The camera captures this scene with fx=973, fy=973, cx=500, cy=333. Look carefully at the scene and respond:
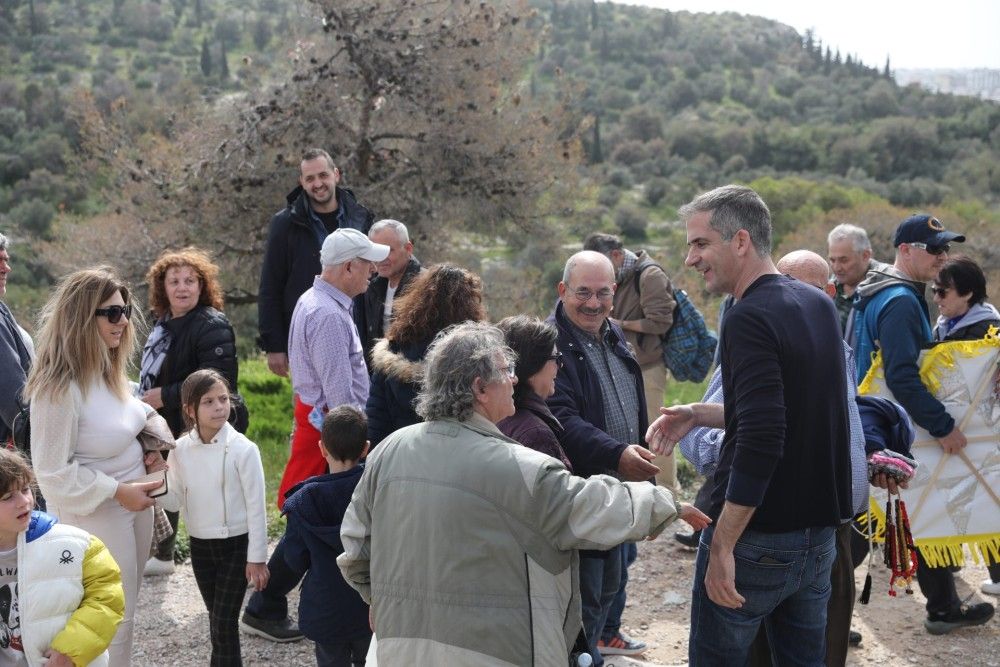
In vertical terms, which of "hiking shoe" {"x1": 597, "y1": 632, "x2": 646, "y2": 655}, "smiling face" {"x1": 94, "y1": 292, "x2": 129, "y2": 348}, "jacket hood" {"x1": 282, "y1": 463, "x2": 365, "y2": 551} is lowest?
"hiking shoe" {"x1": 597, "y1": 632, "x2": 646, "y2": 655}

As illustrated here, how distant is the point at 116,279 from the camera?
159 inches

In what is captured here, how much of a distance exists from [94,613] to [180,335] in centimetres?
212

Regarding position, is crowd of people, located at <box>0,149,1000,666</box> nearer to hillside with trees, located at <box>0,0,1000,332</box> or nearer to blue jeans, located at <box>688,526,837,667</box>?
blue jeans, located at <box>688,526,837,667</box>

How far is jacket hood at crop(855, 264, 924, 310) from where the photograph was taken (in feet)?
16.6

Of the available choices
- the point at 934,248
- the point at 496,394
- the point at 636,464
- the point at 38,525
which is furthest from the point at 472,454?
the point at 934,248

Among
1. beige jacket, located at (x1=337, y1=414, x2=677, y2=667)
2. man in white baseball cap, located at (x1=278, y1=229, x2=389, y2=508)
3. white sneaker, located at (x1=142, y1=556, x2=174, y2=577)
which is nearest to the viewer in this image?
beige jacket, located at (x1=337, y1=414, x2=677, y2=667)

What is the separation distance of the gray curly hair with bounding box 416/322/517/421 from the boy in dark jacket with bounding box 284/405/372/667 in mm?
1103

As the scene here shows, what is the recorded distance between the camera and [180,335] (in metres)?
5.07

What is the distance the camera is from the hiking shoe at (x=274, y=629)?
4.99 m

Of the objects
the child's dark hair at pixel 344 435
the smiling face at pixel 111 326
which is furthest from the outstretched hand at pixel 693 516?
the smiling face at pixel 111 326

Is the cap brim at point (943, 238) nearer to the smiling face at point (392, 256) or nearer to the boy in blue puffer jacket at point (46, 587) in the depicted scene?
the smiling face at point (392, 256)

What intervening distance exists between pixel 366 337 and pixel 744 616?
3.36 meters

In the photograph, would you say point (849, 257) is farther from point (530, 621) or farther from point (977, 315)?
point (530, 621)

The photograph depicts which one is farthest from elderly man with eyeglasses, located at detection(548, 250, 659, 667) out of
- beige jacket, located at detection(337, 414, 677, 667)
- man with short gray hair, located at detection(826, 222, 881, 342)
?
man with short gray hair, located at detection(826, 222, 881, 342)
